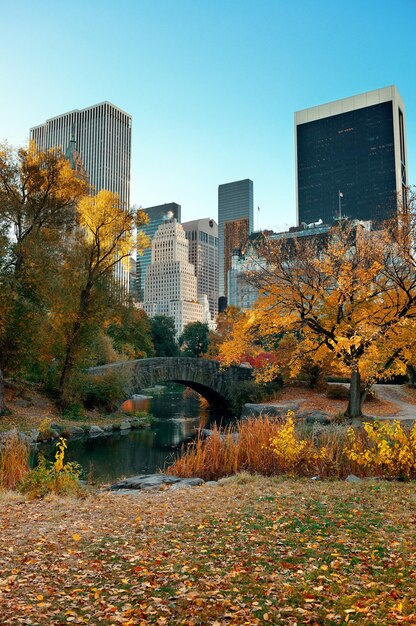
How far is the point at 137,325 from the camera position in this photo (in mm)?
28688

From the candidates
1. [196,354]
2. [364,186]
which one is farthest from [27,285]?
[364,186]

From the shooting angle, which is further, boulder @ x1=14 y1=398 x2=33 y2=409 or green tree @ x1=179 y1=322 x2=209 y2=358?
green tree @ x1=179 y1=322 x2=209 y2=358

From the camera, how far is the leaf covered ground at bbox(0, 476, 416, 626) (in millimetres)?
3691

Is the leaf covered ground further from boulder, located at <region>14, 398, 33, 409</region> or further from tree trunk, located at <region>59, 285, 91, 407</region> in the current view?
tree trunk, located at <region>59, 285, 91, 407</region>

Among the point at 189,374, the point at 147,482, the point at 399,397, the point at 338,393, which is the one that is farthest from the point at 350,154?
the point at 147,482

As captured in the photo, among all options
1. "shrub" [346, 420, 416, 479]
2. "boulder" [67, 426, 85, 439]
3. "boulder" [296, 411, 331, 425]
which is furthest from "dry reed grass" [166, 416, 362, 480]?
"boulder" [67, 426, 85, 439]

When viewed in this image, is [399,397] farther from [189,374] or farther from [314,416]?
[189,374]

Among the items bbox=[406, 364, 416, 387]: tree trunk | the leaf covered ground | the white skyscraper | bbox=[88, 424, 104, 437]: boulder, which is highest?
A: the white skyscraper

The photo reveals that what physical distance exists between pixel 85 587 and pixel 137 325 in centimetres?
2476

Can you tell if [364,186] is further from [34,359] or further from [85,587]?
[85,587]

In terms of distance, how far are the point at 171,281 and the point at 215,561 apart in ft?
599

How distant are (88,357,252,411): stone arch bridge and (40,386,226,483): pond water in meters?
1.83

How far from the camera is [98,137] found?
556 feet

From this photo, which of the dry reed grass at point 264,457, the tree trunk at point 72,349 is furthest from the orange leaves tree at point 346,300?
the tree trunk at point 72,349
